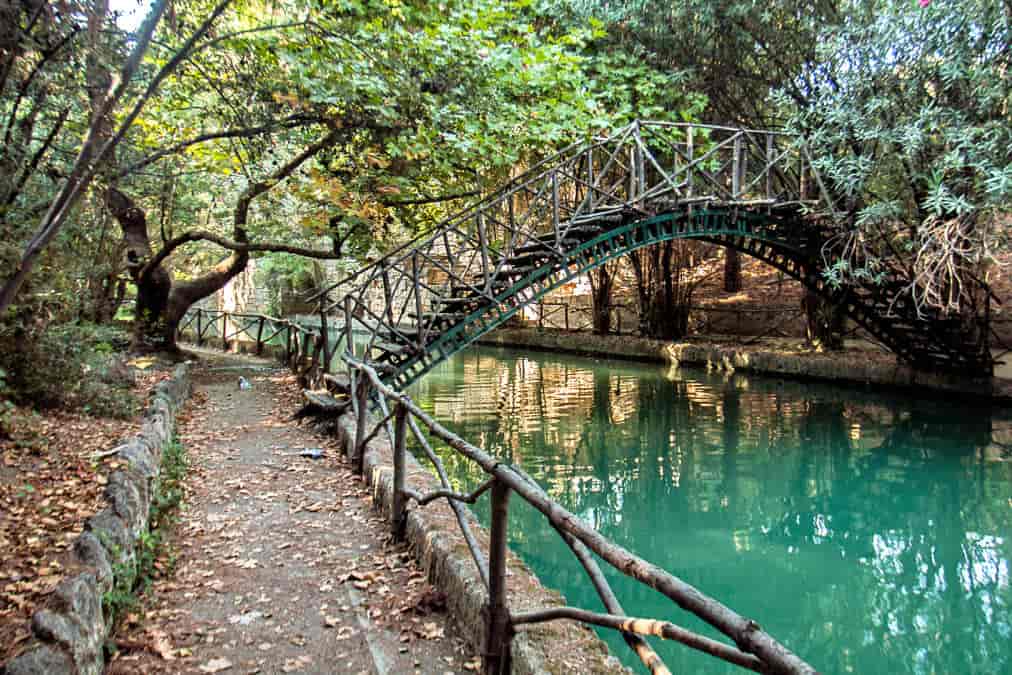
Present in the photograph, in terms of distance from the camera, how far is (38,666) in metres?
2.33

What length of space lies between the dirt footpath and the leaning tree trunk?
771 cm

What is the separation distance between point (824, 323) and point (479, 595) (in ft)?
48.9

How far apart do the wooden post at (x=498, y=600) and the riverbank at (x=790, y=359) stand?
12443 mm

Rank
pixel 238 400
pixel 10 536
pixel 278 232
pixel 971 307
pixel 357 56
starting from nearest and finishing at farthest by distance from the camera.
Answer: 1. pixel 10 536
2. pixel 357 56
3. pixel 238 400
4. pixel 971 307
5. pixel 278 232

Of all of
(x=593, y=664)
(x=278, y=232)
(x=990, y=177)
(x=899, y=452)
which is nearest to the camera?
(x=593, y=664)

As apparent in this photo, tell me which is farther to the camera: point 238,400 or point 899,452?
point 238,400

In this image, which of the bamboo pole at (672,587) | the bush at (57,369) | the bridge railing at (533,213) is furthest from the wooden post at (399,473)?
the bridge railing at (533,213)

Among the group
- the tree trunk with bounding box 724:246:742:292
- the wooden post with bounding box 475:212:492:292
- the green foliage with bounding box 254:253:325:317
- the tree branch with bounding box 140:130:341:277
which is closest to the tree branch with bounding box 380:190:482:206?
the tree branch with bounding box 140:130:341:277

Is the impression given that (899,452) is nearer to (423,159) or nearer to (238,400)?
(423,159)

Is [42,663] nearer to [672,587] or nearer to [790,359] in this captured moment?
[672,587]

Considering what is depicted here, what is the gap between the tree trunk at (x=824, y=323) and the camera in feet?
51.8

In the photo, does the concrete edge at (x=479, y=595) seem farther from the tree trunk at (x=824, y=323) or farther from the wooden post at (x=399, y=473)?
the tree trunk at (x=824, y=323)

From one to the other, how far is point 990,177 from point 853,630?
662 centimetres

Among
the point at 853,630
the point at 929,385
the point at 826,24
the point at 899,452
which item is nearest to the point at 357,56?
the point at 853,630
